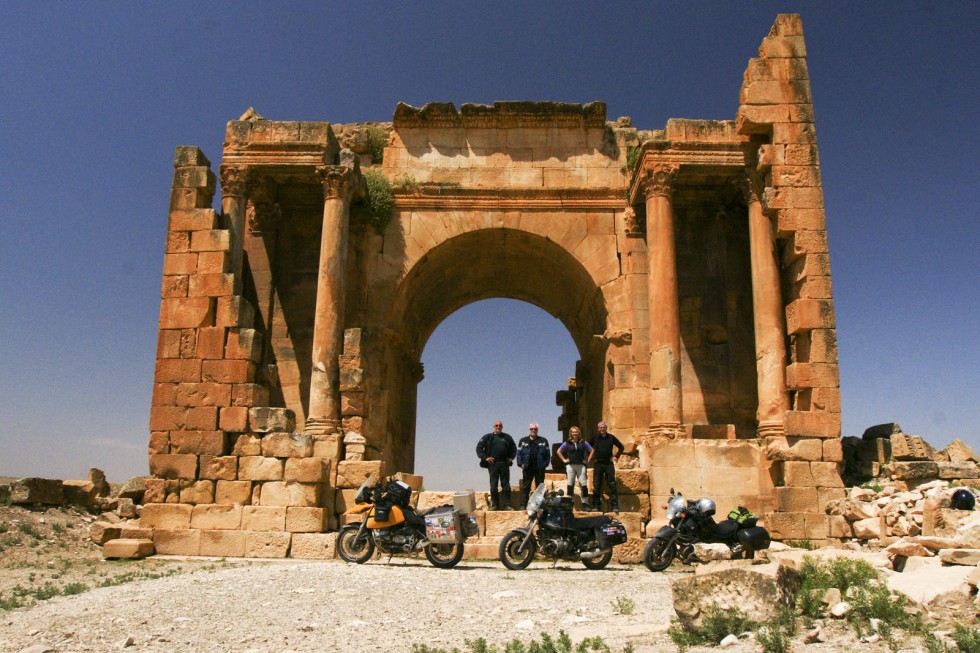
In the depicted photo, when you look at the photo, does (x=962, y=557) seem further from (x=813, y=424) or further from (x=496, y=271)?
(x=496, y=271)

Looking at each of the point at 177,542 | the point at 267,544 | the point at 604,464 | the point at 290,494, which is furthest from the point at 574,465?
the point at 177,542

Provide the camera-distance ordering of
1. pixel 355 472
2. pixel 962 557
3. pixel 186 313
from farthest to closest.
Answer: pixel 186 313
pixel 355 472
pixel 962 557

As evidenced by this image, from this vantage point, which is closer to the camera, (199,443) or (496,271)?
(199,443)

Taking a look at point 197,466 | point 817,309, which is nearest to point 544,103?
point 817,309

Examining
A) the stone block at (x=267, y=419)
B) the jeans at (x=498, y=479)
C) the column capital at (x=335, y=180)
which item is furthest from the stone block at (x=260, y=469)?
the column capital at (x=335, y=180)

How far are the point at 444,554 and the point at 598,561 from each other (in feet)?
6.90

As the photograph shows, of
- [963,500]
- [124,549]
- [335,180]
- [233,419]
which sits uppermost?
[335,180]

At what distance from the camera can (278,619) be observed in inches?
256

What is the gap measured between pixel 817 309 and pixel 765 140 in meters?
3.71

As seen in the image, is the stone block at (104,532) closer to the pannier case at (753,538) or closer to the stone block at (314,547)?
the stone block at (314,547)

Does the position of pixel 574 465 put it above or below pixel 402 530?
above

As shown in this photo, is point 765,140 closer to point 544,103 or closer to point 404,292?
point 544,103

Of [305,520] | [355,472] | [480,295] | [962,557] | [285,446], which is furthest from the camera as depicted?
[480,295]

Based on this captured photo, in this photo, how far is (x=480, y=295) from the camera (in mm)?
21438
